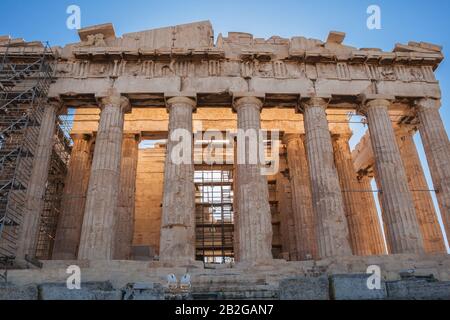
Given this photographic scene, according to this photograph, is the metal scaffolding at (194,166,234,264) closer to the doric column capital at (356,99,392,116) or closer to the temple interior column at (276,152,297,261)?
the temple interior column at (276,152,297,261)

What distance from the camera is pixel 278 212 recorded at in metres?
24.9

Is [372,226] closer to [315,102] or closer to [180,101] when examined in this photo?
[315,102]

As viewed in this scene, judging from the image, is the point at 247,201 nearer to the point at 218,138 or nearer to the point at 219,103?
the point at 219,103

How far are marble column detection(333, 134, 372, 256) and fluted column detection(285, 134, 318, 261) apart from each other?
201 cm

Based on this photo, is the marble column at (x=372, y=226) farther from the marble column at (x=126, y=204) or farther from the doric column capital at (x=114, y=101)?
the doric column capital at (x=114, y=101)

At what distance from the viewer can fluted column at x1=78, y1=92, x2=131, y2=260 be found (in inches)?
614

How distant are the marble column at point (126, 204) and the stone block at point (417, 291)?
1267cm

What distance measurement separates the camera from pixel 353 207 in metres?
21.0

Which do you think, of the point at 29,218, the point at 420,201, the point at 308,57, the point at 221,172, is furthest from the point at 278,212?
the point at 29,218

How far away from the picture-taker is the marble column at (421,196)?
63.8 ft

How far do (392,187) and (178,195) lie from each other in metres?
9.27

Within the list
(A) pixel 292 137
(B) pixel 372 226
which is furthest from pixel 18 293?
(B) pixel 372 226

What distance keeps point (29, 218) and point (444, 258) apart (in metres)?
16.5

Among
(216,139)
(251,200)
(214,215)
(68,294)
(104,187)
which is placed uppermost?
(216,139)
